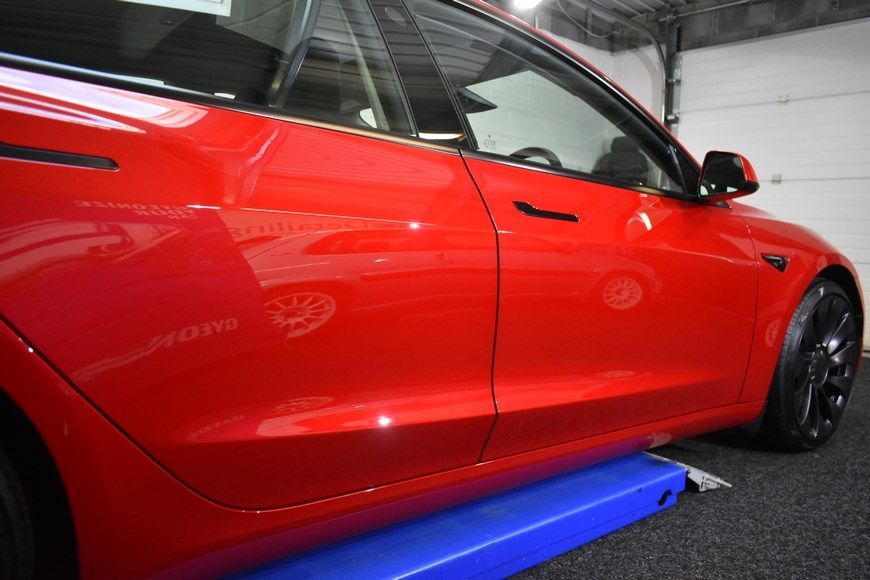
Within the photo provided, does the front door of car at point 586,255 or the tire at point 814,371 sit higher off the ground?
the front door of car at point 586,255

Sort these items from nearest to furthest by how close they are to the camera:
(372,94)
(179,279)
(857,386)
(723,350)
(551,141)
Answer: (179,279) → (372,94) → (551,141) → (723,350) → (857,386)

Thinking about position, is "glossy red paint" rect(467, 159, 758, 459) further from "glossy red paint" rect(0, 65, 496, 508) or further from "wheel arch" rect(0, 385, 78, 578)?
"wheel arch" rect(0, 385, 78, 578)

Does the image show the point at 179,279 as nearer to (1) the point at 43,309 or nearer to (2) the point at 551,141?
(1) the point at 43,309

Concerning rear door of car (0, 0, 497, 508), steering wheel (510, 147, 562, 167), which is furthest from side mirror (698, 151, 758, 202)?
rear door of car (0, 0, 497, 508)

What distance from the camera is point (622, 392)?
1373 mm

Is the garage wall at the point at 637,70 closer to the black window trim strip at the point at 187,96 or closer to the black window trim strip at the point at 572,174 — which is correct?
the black window trim strip at the point at 572,174

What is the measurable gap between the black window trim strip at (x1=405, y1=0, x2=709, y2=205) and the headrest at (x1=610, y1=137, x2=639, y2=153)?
0.08 m

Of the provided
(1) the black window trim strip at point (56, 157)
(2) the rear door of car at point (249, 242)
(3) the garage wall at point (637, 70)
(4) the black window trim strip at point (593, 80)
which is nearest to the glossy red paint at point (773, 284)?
(4) the black window trim strip at point (593, 80)

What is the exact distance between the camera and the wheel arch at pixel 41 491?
715 millimetres

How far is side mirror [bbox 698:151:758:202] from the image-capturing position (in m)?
1.62

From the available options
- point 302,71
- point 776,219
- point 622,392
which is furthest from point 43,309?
point 776,219

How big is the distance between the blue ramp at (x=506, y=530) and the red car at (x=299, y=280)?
0.26ft

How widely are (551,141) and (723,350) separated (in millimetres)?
743

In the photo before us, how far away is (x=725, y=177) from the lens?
65.2 inches
